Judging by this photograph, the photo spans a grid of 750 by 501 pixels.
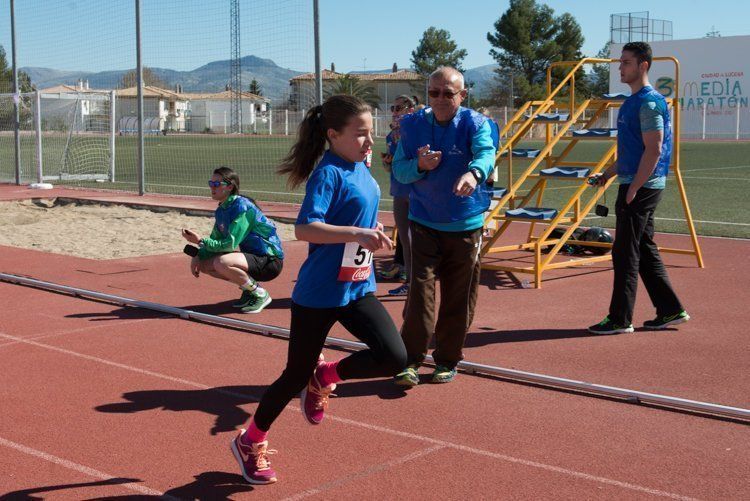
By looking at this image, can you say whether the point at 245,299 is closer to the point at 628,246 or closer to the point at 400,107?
the point at 400,107

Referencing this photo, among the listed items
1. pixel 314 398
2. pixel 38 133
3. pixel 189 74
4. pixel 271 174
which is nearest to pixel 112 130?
pixel 38 133

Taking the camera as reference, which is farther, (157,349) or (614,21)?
(614,21)

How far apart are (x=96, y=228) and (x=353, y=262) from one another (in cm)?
1173

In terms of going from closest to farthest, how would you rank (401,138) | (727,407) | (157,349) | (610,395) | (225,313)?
(727,407)
(610,395)
(401,138)
(157,349)
(225,313)

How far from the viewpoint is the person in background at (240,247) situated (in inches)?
336

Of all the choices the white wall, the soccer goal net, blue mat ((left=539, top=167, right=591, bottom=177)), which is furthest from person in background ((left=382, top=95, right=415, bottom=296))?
the white wall

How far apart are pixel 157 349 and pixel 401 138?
2535mm

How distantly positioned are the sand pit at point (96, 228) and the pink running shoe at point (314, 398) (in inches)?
313

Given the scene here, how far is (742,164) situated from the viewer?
99.8ft

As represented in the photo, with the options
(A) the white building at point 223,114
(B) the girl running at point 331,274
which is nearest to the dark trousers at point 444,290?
(B) the girl running at point 331,274

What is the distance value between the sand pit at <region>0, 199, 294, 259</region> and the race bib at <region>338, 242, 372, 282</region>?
8.41 metres

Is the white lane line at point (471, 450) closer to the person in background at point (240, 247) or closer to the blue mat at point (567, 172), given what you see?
the person in background at point (240, 247)

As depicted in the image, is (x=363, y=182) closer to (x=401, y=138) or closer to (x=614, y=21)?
(x=401, y=138)

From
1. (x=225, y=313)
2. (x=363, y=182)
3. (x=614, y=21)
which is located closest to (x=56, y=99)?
(x=225, y=313)
